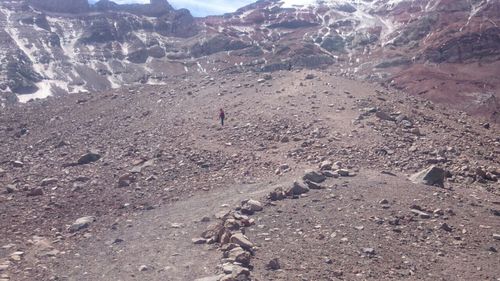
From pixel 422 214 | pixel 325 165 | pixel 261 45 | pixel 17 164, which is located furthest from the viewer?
pixel 261 45

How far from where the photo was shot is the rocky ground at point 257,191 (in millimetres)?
10883

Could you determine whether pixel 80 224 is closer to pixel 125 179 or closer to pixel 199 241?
pixel 125 179

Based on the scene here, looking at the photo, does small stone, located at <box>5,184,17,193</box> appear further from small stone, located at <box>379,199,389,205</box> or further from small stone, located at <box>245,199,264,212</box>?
small stone, located at <box>379,199,389,205</box>

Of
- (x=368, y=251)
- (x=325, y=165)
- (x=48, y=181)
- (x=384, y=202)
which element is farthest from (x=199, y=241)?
(x=48, y=181)

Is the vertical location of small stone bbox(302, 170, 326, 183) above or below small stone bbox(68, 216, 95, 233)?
above

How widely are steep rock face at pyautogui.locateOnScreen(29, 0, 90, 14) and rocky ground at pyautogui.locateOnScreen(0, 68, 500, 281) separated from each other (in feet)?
373

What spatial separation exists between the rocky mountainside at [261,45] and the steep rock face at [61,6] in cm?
25

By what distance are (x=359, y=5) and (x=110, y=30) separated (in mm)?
68375

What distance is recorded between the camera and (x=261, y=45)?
361 ft

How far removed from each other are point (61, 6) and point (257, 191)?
131m

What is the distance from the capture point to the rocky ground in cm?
1088

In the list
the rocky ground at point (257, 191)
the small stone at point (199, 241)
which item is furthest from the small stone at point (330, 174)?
the small stone at point (199, 241)

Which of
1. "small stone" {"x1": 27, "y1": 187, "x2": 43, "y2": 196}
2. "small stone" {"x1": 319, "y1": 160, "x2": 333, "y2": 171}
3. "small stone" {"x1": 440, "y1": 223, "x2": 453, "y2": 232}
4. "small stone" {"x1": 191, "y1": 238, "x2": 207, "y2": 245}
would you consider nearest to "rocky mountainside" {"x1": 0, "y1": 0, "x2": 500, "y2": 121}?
"small stone" {"x1": 319, "y1": 160, "x2": 333, "y2": 171}

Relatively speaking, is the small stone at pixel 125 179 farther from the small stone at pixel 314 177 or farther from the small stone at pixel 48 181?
the small stone at pixel 314 177
